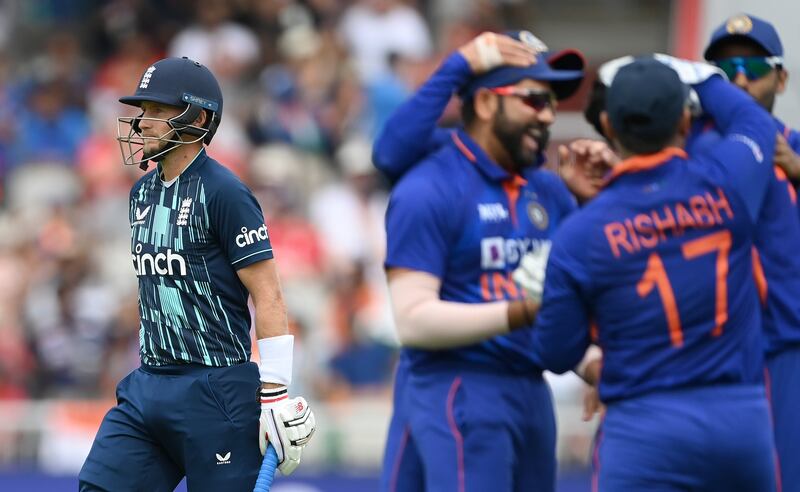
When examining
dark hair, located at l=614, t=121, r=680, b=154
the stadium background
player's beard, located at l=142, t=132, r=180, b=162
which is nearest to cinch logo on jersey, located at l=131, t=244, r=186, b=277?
player's beard, located at l=142, t=132, r=180, b=162

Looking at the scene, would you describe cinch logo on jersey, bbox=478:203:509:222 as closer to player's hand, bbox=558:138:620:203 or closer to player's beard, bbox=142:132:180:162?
player's hand, bbox=558:138:620:203

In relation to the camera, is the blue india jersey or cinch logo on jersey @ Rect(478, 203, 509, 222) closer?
the blue india jersey

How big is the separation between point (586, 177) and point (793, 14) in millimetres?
2631

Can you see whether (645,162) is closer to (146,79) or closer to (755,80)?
(755,80)

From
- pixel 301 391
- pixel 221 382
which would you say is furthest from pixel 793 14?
pixel 301 391

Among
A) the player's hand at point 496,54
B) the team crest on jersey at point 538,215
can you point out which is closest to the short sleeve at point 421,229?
the team crest on jersey at point 538,215

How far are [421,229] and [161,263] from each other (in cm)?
102

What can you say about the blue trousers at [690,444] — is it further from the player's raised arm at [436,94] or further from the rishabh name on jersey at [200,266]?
the rishabh name on jersey at [200,266]

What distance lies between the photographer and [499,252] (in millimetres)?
5117

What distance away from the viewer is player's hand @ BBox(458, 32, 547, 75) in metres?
5.17

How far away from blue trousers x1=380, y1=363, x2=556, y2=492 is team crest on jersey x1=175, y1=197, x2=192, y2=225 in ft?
3.33

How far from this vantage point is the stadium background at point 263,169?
9.85 meters

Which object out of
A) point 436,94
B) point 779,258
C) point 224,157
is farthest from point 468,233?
point 224,157

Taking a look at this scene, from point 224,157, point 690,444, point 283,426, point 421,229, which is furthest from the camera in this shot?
point 224,157
